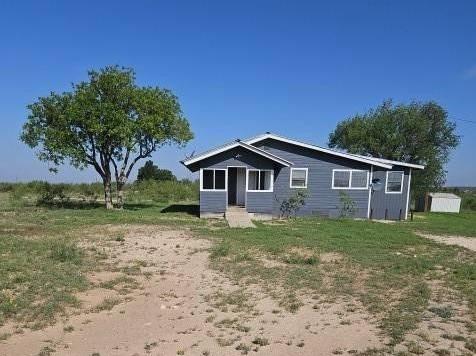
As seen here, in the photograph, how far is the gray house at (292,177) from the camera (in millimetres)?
22656

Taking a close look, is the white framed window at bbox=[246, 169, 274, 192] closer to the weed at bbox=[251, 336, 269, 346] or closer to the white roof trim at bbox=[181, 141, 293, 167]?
the white roof trim at bbox=[181, 141, 293, 167]

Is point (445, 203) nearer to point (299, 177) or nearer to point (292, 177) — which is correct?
point (299, 177)

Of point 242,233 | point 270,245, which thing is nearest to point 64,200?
point 242,233

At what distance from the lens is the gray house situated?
22656mm

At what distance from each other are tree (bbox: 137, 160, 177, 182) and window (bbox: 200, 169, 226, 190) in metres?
28.6

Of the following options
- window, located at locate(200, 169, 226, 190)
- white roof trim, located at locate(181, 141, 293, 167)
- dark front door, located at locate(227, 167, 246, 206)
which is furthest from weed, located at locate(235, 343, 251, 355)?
dark front door, located at locate(227, 167, 246, 206)

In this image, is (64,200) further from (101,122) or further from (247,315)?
(247,315)

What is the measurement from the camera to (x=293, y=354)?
5.43 meters

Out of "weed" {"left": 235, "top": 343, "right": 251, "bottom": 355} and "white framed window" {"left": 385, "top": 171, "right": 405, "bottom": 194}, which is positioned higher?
"white framed window" {"left": 385, "top": 171, "right": 405, "bottom": 194}

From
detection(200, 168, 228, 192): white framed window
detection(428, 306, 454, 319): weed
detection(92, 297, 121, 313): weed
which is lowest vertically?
detection(92, 297, 121, 313): weed

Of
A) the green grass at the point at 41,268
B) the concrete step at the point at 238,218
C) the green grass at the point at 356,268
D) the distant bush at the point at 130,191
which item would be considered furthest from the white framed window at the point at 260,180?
the distant bush at the point at 130,191

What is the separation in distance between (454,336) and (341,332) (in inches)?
56.6

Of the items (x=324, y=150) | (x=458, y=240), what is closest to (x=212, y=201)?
(x=324, y=150)

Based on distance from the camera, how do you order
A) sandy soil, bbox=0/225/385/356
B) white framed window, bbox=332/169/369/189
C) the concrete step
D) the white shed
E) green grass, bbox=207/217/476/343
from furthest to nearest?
the white shed < white framed window, bbox=332/169/369/189 < the concrete step < green grass, bbox=207/217/476/343 < sandy soil, bbox=0/225/385/356
